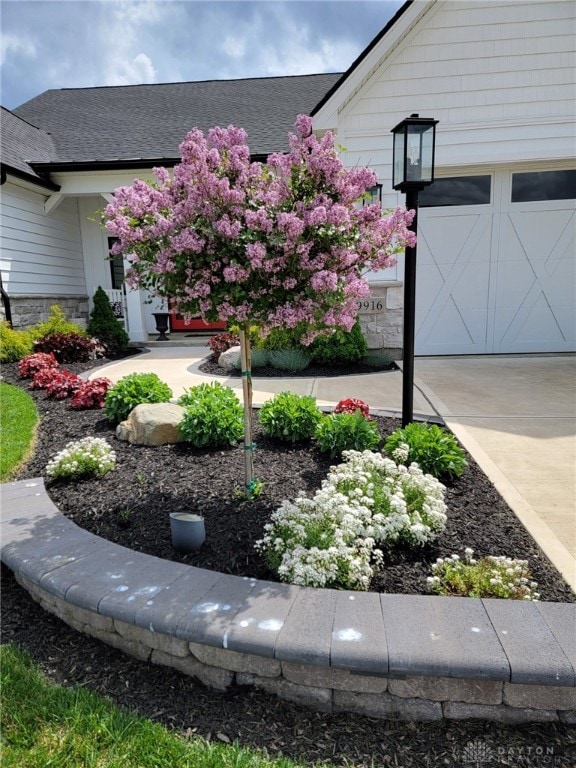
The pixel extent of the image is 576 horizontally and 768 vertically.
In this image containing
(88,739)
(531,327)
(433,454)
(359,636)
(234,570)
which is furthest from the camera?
(531,327)

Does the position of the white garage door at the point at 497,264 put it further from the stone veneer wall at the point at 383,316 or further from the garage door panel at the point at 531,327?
the stone veneer wall at the point at 383,316

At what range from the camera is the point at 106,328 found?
9.73 metres

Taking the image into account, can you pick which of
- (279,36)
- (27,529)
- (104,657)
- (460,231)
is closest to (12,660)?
(104,657)

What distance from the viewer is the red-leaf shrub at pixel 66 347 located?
26.8ft

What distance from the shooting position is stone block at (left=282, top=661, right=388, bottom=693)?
172 centimetres

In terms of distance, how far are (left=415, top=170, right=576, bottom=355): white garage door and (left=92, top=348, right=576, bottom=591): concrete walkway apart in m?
0.41

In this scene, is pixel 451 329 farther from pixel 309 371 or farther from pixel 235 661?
pixel 235 661

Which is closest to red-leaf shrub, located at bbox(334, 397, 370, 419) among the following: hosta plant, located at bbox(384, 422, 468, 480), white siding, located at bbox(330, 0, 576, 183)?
hosta plant, located at bbox(384, 422, 468, 480)

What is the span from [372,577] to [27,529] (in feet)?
6.03

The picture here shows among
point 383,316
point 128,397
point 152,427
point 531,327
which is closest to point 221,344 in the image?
point 383,316

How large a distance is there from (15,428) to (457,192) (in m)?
6.99

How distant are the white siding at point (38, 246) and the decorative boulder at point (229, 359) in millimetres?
4623

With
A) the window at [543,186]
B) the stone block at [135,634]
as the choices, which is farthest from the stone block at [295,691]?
the window at [543,186]

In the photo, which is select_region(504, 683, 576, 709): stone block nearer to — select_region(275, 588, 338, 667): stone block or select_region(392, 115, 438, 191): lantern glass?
select_region(275, 588, 338, 667): stone block
